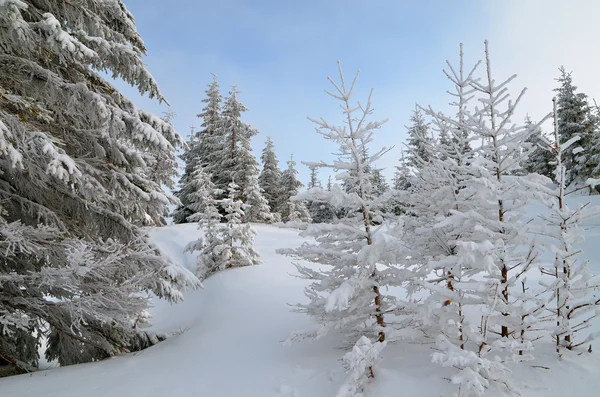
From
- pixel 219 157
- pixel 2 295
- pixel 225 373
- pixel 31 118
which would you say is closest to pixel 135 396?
pixel 225 373

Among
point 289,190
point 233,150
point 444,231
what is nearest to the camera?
point 444,231

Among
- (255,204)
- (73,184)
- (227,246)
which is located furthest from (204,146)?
(73,184)

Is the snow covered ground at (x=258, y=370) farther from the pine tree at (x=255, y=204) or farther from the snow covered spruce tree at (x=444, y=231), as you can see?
the pine tree at (x=255, y=204)

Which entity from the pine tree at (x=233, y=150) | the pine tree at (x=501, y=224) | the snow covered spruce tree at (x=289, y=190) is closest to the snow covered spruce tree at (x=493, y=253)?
the pine tree at (x=501, y=224)

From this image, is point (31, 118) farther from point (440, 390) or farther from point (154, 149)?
point (440, 390)

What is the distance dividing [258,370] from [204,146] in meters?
26.6

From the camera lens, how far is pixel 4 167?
17.0ft

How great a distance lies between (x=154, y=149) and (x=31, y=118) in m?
2.10

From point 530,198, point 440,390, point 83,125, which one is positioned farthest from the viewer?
point 83,125

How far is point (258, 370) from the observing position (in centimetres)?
481

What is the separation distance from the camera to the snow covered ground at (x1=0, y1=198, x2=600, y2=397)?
3.70 metres

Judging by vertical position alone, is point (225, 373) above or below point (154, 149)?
below

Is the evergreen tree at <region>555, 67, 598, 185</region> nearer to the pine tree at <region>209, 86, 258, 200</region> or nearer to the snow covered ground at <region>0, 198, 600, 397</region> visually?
the pine tree at <region>209, 86, 258, 200</region>

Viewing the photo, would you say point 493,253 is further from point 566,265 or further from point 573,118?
point 573,118
